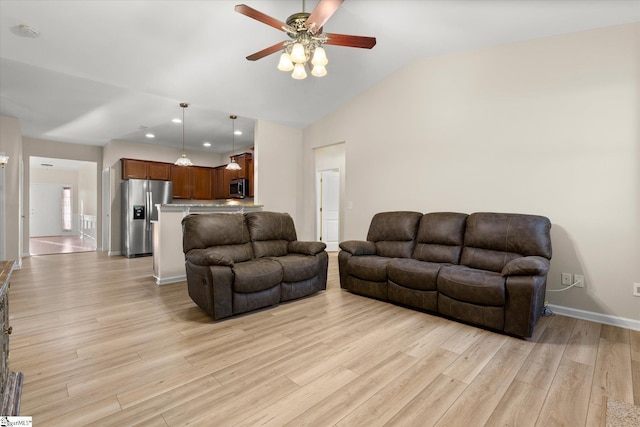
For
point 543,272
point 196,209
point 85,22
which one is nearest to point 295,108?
point 196,209

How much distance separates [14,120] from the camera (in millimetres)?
5348

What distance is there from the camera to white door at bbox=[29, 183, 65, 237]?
10.6m

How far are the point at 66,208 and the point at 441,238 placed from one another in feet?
43.9

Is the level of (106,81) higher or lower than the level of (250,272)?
higher

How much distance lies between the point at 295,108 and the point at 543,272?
14.2 ft

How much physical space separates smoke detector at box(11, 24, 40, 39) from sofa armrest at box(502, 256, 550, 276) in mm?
5026

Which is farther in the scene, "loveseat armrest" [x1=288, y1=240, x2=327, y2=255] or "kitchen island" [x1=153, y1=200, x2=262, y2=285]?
"kitchen island" [x1=153, y1=200, x2=262, y2=285]

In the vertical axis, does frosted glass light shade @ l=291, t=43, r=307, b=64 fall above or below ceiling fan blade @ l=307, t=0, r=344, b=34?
below

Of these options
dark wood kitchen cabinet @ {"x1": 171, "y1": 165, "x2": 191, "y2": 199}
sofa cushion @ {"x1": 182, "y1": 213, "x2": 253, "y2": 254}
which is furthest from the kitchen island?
dark wood kitchen cabinet @ {"x1": 171, "y1": 165, "x2": 191, "y2": 199}

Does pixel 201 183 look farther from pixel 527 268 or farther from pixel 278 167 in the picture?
pixel 527 268

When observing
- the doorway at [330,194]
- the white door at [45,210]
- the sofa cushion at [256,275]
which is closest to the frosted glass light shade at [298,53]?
the sofa cushion at [256,275]

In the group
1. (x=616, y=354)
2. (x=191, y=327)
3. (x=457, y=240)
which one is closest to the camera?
(x=616, y=354)

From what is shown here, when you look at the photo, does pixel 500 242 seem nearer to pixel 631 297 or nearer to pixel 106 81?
pixel 631 297

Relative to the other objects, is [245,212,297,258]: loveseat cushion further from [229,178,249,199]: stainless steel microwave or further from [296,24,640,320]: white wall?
[229,178,249,199]: stainless steel microwave
